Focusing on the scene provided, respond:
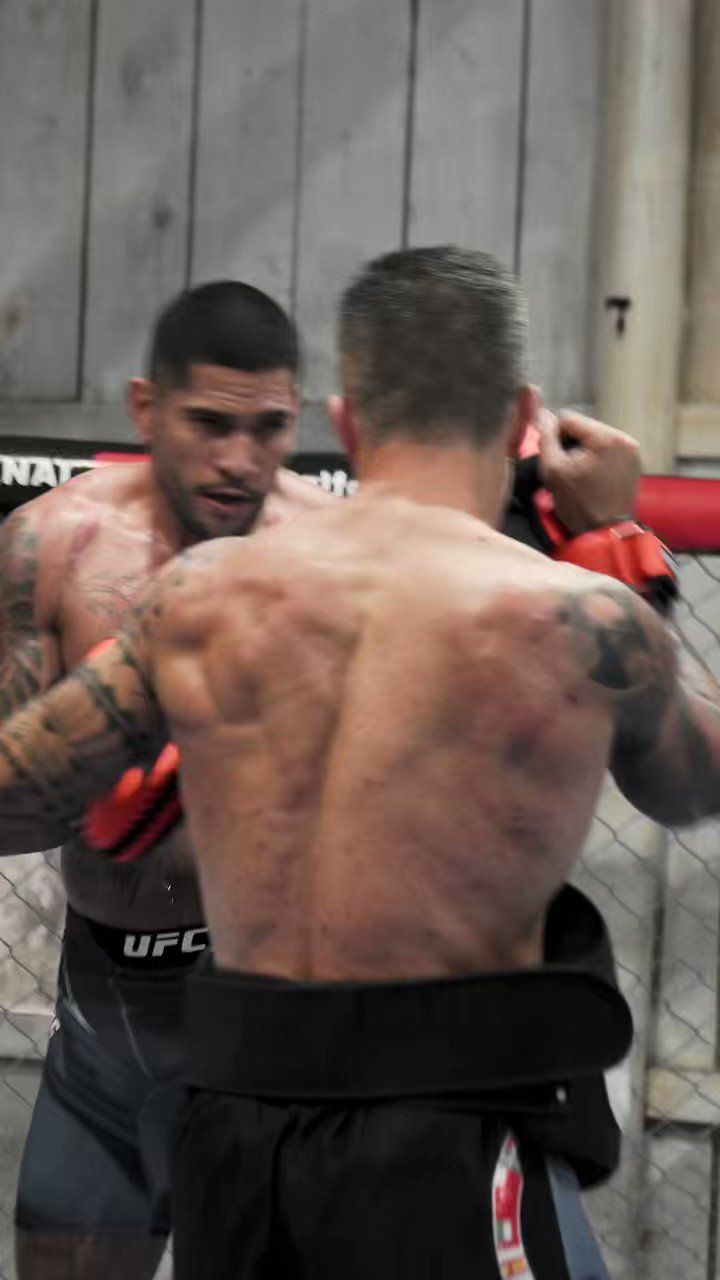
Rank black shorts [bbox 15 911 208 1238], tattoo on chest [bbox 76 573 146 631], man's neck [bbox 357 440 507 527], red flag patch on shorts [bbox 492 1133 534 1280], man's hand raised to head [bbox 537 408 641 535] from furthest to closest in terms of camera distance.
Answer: tattoo on chest [bbox 76 573 146 631] < black shorts [bbox 15 911 208 1238] < man's hand raised to head [bbox 537 408 641 535] < man's neck [bbox 357 440 507 527] < red flag patch on shorts [bbox 492 1133 534 1280]

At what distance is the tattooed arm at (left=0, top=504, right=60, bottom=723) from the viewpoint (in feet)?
9.27

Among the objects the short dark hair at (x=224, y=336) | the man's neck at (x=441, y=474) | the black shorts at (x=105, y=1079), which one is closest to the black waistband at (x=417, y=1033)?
the man's neck at (x=441, y=474)

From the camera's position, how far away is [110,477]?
315 centimetres

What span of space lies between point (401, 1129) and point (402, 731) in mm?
374

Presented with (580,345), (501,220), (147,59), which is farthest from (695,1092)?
(147,59)

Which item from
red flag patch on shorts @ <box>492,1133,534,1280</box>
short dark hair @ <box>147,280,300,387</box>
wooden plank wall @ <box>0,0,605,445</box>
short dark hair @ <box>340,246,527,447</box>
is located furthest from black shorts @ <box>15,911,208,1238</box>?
wooden plank wall @ <box>0,0,605,445</box>

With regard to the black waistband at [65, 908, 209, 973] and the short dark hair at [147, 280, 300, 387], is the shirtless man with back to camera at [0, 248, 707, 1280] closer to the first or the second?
the black waistband at [65, 908, 209, 973]

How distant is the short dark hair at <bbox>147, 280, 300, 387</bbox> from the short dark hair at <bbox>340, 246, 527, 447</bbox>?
1035 millimetres

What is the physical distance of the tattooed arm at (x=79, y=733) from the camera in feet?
6.24

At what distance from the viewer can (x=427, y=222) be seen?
385 cm

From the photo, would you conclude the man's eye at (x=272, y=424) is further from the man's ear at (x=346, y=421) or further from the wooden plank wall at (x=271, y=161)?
the man's ear at (x=346, y=421)

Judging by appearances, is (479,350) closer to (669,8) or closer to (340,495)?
(340,495)

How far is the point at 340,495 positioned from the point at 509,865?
1.64 meters

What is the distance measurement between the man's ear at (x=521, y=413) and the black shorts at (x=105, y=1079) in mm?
1216
